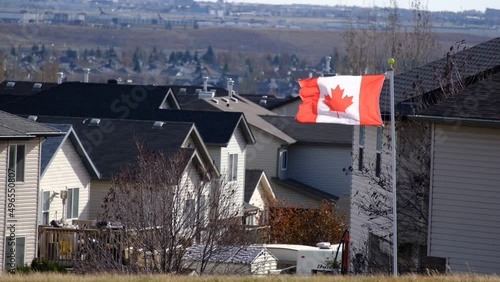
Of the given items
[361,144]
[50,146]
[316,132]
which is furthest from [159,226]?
[316,132]

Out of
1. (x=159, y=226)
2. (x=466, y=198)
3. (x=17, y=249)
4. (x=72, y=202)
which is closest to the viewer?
(x=466, y=198)

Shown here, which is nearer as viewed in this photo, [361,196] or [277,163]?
[361,196]

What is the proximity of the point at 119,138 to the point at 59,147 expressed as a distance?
5016 mm

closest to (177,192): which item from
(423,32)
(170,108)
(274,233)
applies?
(274,233)

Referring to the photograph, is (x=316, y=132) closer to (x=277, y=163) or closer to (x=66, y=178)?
(x=277, y=163)

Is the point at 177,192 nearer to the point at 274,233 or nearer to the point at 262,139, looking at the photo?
the point at 274,233

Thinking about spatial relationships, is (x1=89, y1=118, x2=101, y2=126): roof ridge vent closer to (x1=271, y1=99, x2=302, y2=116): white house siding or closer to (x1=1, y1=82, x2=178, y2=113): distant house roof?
(x1=1, y1=82, x2=178, y2=113): distant house roof

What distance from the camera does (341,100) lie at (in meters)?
23.9

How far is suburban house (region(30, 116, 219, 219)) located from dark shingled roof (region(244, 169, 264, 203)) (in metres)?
6.23

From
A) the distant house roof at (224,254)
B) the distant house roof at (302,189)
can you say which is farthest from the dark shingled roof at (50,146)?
the distant house roof at (302,189)

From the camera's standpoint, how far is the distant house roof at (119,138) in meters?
44.4

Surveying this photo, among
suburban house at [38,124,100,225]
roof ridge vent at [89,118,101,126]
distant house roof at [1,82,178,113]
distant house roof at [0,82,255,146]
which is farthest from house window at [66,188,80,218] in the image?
distant house roof at [1,82,178,113]

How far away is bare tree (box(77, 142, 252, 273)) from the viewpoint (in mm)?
28406

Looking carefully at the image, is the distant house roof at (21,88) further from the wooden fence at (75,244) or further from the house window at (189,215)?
the house window at (189,215)
